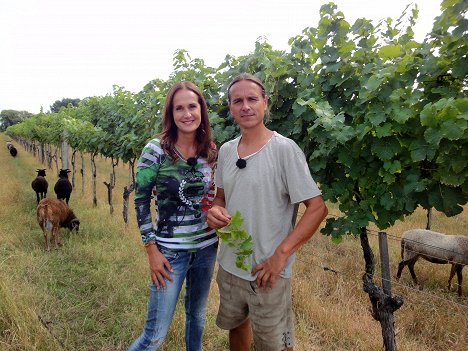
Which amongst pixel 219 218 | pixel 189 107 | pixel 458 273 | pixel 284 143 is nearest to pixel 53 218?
pixel 189 107

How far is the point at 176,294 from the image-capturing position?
2248 mm

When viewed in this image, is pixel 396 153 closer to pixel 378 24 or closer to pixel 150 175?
pixel 378 24

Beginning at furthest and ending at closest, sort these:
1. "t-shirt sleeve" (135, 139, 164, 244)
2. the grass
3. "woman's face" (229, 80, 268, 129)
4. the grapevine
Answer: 1. the grass
2. "t-shirt sleeve" (135, 139, 164, 244)
3. "woman's face" (229, 80, 268, 129)
4. the grapevine

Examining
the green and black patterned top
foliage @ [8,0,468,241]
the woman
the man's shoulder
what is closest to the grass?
foliage @ [8,0,468,241]

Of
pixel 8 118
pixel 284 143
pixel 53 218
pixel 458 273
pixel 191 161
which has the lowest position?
pixel 458 273

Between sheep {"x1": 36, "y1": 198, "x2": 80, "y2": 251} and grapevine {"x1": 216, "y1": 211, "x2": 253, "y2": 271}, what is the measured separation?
5.93 m

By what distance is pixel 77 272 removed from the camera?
5457 millimetres

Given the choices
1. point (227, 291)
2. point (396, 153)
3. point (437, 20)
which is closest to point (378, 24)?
point (437, 20)

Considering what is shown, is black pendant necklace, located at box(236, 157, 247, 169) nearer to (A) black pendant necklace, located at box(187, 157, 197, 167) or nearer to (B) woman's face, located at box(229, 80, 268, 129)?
(B) woman's face, located at box(229, 80, 268, 129)

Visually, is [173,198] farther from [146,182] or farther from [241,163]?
[241,163]

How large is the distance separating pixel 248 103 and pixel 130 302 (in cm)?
347

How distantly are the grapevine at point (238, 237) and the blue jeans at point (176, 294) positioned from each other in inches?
20.6

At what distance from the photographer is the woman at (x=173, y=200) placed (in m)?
2.15

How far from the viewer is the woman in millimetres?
2152
